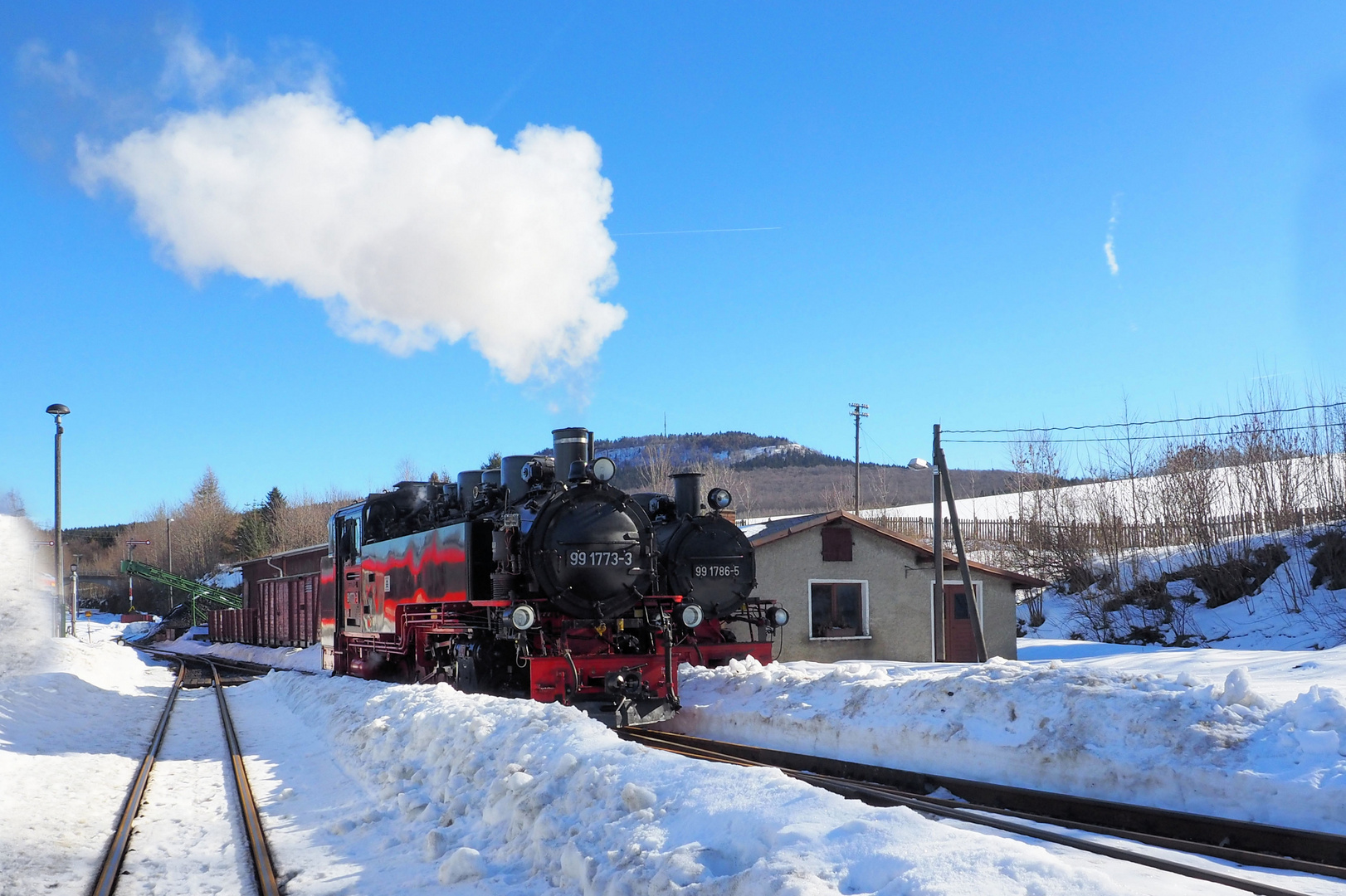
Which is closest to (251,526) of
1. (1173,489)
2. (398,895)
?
(1173,489)

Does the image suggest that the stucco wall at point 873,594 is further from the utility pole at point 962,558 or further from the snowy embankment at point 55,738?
the snowy embankment at point 55,738

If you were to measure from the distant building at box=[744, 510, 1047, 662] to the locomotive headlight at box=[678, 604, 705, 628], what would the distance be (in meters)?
8.95

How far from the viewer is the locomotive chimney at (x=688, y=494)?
15953 mm

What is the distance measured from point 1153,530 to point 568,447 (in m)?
27.9

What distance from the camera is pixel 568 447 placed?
13.1 meters

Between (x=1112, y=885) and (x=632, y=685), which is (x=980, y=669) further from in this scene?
(x=1112, y=885)

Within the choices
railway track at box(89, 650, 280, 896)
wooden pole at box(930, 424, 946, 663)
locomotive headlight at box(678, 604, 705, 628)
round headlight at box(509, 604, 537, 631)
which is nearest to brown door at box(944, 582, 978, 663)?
wooden pole at box(930, 424, 946, 663)

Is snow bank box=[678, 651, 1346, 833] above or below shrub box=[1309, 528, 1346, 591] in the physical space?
below

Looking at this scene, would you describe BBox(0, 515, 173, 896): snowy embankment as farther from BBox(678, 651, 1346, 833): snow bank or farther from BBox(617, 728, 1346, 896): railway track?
BBox(678, 651, 1346, 833): snow bank

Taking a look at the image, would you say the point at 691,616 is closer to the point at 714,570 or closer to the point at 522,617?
the point at 714,570

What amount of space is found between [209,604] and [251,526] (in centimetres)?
1934

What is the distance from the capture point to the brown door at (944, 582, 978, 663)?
81.0ft

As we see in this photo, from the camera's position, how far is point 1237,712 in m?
7.79

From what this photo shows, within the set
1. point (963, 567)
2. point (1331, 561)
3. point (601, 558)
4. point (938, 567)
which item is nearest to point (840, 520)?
point (938, 567)
